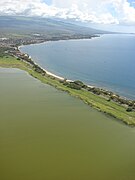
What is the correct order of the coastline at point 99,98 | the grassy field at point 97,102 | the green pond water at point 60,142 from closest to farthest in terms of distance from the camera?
the green pond water at point 60,142, the grassy field at point 97,102, the coastline at point 99,98

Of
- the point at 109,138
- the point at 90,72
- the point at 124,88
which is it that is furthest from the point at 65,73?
the point at 109,138

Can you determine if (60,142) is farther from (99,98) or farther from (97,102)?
(99,98)

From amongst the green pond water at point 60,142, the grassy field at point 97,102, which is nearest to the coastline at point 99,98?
the grassy field at point 97,102

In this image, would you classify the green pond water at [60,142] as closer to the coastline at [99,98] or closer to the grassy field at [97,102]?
the grassy field at [97,102]

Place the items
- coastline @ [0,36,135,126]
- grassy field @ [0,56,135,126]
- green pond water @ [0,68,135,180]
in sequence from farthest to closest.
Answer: coastline @ [0,36,135,126], grassy field @ [0,56,135,126], green pond water @ [0,68,135,180]

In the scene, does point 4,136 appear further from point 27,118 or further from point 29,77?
point 29,77

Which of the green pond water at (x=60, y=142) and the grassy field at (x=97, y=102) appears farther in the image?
the grassy field at (x=97, y=102)

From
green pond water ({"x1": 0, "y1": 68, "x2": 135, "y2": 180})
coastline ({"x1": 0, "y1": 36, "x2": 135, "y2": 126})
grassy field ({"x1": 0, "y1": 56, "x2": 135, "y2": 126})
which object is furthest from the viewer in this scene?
coastline ({"x1": 0, "y1": 36, "x2": 135, "y2": 126})

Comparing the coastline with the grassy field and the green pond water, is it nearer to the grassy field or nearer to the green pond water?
the grassy field

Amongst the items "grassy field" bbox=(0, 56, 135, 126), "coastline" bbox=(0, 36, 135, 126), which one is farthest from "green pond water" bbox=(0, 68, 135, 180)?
"coastline" bbox=(0, 36, 135, 126)

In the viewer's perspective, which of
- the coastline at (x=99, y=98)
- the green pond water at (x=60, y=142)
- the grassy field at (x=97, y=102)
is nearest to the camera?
the green pond water at (x=60, y=142)
